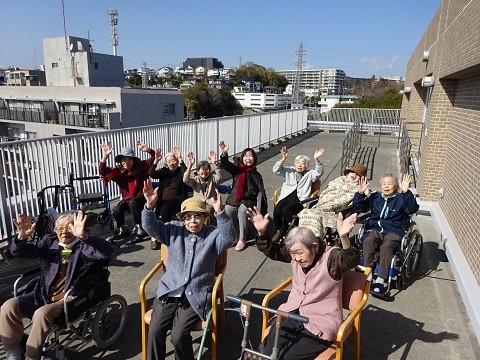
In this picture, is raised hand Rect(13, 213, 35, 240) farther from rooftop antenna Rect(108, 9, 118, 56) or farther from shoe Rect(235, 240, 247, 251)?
rooftop antenna Rect(108, 9, 118, 56)

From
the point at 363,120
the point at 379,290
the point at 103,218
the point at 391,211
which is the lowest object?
the point at 379,290

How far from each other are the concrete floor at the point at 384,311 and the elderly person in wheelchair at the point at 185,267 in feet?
1.60

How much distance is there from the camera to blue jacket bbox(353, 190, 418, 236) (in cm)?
407

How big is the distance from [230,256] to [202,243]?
212 centimetres

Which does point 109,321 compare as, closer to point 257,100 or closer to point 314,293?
point 314,293

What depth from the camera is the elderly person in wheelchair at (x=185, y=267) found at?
2736 mm

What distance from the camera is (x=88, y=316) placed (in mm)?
3006

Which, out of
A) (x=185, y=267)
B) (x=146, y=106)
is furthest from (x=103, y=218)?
(x=146, y=106)

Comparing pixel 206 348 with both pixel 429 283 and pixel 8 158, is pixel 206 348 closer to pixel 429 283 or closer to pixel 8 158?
pixel 429 283

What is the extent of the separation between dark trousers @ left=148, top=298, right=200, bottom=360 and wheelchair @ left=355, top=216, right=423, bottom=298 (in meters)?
2.19

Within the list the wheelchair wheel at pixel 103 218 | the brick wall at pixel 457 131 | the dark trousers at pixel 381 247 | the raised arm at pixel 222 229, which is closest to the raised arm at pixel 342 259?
the raised arm at pixel 222 229

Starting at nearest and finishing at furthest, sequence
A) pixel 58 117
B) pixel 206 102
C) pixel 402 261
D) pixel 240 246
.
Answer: pixel 402 261 → pixel 240 246 → pixel 58 117 → pixel 206 102

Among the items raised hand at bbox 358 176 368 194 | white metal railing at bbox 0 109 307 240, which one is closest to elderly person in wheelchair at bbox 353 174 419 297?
raised hand at bbox 358 176 368 194

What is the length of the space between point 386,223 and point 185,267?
8.12 feet
